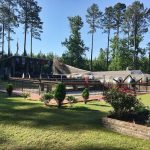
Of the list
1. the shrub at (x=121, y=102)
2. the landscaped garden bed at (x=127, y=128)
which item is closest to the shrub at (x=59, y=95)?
the shrub at (x=121, y=102)

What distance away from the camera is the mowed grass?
329 inches

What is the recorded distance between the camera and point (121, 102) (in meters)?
10.9

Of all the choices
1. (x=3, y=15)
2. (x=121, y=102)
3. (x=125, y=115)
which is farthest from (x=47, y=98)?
(x=3, y=15)

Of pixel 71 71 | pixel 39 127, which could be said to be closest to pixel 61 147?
pixel 39 127

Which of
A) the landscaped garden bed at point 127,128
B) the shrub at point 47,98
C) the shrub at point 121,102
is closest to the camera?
the landscaped garden bed at point 127,128

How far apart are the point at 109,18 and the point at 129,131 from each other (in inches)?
2383

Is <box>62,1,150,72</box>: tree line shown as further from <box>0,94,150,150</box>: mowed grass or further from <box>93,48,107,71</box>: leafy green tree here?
<box>0,94,150,150</box>: mowed grass

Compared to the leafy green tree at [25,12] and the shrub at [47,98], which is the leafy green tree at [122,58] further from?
the shrub at [47,98]

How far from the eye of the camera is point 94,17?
68.1 meters

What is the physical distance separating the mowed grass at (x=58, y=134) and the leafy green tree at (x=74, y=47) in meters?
54.2

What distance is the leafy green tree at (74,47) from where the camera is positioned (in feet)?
216

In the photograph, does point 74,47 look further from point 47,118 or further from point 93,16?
point 47,118

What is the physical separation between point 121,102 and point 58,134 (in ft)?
8.68

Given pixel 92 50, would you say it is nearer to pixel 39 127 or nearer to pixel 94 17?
pixel 94 17
